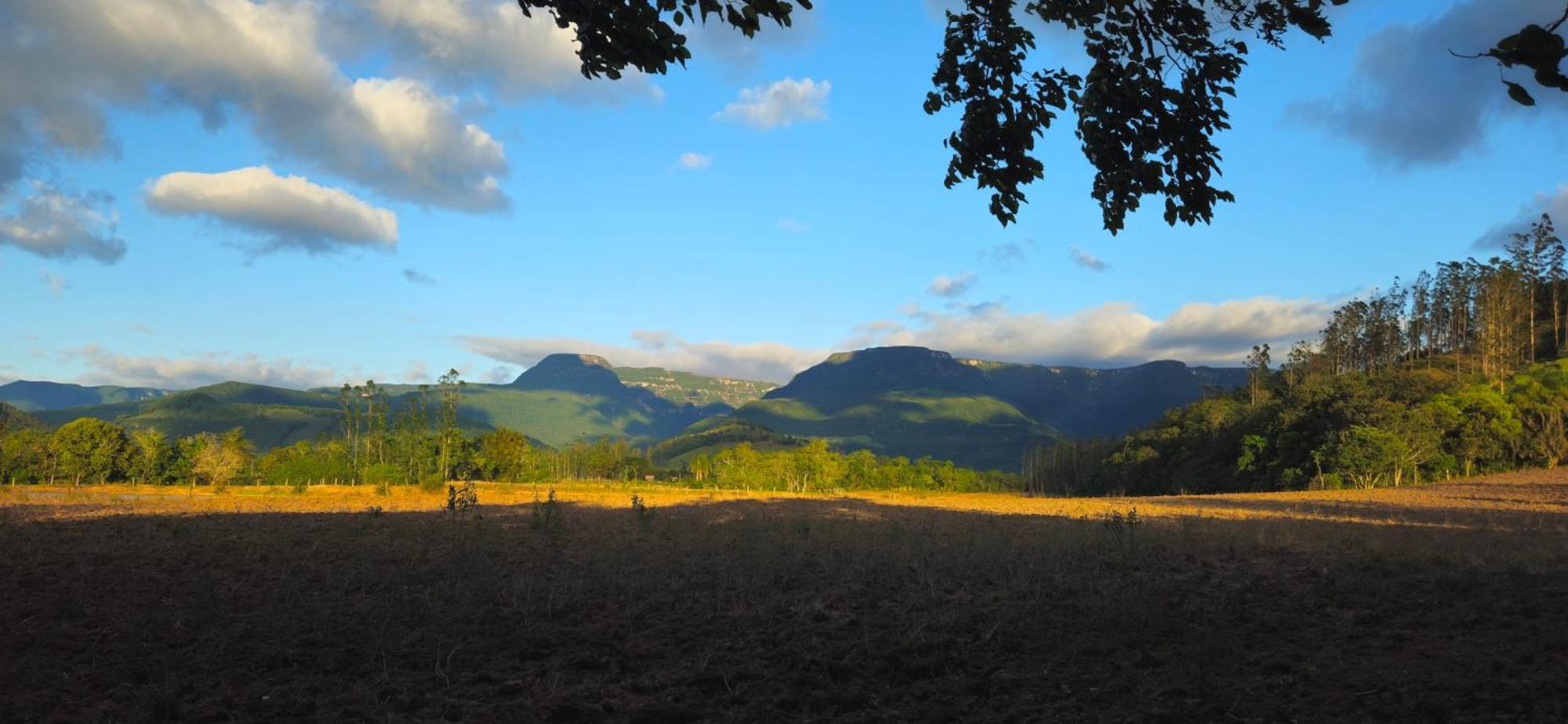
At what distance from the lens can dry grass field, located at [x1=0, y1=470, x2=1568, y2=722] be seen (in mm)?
7230

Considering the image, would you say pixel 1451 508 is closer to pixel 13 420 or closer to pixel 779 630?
pixel 779 630

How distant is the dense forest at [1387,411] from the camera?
66.9m

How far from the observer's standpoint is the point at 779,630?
32.7 feet

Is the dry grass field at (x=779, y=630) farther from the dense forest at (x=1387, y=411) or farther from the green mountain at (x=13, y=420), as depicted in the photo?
the green mountain at (x=13, y=420)

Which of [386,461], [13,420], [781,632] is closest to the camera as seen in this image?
[781,632]

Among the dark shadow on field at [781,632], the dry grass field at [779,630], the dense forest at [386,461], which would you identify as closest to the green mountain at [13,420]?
the dense forest at [386,461]

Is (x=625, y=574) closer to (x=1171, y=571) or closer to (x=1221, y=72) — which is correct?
(x=1171, y=571)

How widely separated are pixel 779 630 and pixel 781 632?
127mm

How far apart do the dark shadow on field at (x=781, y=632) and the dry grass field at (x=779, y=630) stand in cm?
5

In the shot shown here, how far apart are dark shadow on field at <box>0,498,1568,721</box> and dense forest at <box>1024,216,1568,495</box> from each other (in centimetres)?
6354

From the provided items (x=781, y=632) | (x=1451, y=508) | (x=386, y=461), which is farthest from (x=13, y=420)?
(x=1451, y=508)

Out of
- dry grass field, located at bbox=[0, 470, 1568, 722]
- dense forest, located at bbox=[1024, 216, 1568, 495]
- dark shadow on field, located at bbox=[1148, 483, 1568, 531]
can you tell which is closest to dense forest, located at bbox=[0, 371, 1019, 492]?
dense forest, located at bbox=[1024, 216, 1568, 495]

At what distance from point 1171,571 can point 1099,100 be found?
954 cm

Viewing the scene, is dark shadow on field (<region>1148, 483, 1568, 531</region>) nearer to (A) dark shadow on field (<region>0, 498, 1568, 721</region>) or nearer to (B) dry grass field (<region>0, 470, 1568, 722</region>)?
(B) dry grass field (<region>0, 470, 1568, 722</region>)
